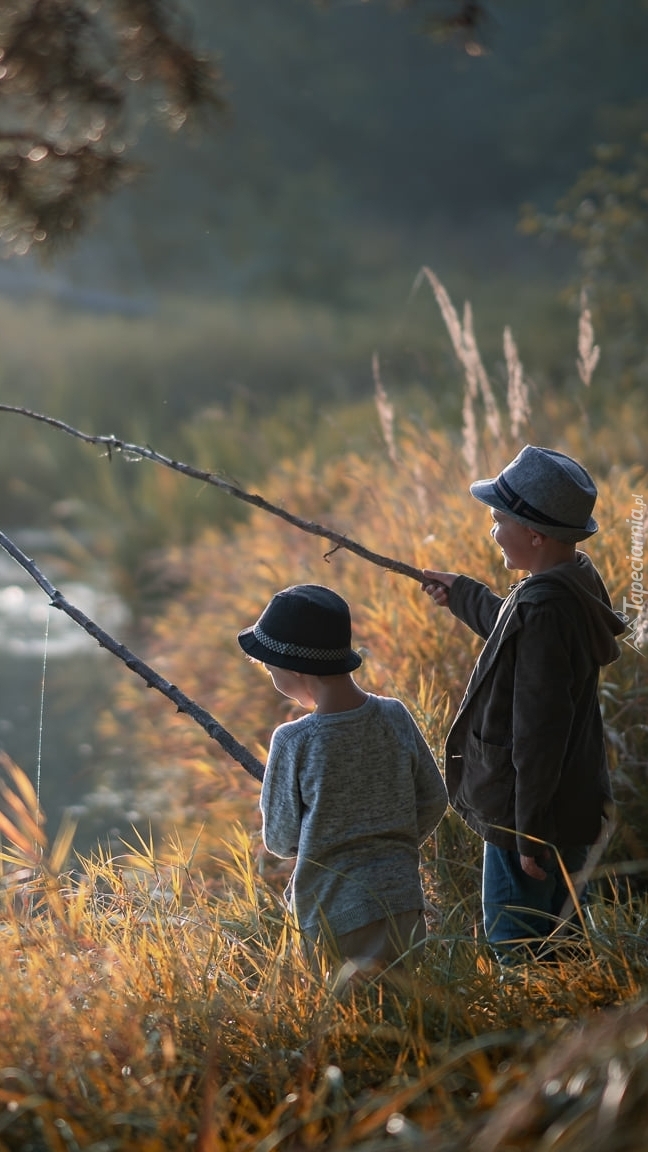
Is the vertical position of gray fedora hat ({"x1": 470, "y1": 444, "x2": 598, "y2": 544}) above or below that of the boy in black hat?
above

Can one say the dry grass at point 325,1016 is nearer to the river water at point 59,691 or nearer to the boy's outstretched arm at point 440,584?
the boy's outstretched arm at point 440,584

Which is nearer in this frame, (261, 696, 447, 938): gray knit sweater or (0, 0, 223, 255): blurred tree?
(261, 696, 447, 938): gray knit sweater

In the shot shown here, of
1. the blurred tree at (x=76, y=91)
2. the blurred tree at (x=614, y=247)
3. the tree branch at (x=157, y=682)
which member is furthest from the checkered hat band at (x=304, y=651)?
the blurred tree at (x=614, y=247)

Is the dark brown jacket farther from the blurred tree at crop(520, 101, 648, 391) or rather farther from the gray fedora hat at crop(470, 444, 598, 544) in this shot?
the blurred tree at crop(520, 101, 648, 391)

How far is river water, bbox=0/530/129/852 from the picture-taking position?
5012 mm

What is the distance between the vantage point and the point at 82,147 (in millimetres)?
3342

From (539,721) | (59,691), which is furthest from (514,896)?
(59,691)

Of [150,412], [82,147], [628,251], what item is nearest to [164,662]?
[82,147]

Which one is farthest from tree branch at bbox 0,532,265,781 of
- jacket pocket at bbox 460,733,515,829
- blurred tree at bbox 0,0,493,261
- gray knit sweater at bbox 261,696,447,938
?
blurred tree at bbox 0,0,493,261

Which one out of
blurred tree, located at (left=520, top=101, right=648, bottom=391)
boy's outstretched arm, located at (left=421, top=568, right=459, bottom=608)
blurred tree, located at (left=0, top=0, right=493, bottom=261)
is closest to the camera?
boy's outstretched arm, located at (left=421, top=568, right=459, bottom=608)

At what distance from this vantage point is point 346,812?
210cm

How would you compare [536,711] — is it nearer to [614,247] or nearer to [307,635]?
[307,635]

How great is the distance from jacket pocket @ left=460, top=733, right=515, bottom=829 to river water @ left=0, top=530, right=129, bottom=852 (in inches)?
60.9

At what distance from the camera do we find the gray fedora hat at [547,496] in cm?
Result: 234
